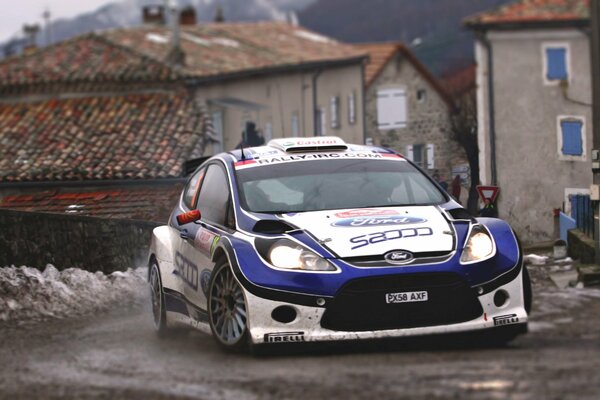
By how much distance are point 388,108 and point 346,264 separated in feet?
→ 195

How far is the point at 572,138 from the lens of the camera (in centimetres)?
4850

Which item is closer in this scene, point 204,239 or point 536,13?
point 204,239

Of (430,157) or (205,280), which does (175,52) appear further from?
(205,280)

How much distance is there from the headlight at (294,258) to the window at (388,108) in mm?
57453

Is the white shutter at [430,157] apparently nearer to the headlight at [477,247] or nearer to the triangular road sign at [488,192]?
the triangular road sign at [488,192]

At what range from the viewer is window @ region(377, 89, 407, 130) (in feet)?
222

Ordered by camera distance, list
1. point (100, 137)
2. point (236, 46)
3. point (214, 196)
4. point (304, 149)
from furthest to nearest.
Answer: point (236, 46) → point (100, 137) → point (304, 149) → point (214, 196)

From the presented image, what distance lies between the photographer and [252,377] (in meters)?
8.49

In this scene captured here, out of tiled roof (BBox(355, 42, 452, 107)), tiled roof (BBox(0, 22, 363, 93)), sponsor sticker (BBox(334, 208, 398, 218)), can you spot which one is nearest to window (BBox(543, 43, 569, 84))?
tiled roof (BBox(0, 22, 363, 93))

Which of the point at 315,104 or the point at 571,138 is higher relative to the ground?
the point at 315,104

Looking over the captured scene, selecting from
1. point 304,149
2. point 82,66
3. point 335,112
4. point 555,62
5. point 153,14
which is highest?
point 153,14

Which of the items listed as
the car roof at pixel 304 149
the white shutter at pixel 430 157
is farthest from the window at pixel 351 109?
the car roof at pixel 304 149

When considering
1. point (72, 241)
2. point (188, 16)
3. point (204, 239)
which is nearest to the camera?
point (204, 239)

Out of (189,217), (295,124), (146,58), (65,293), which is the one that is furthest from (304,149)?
(295,124)
